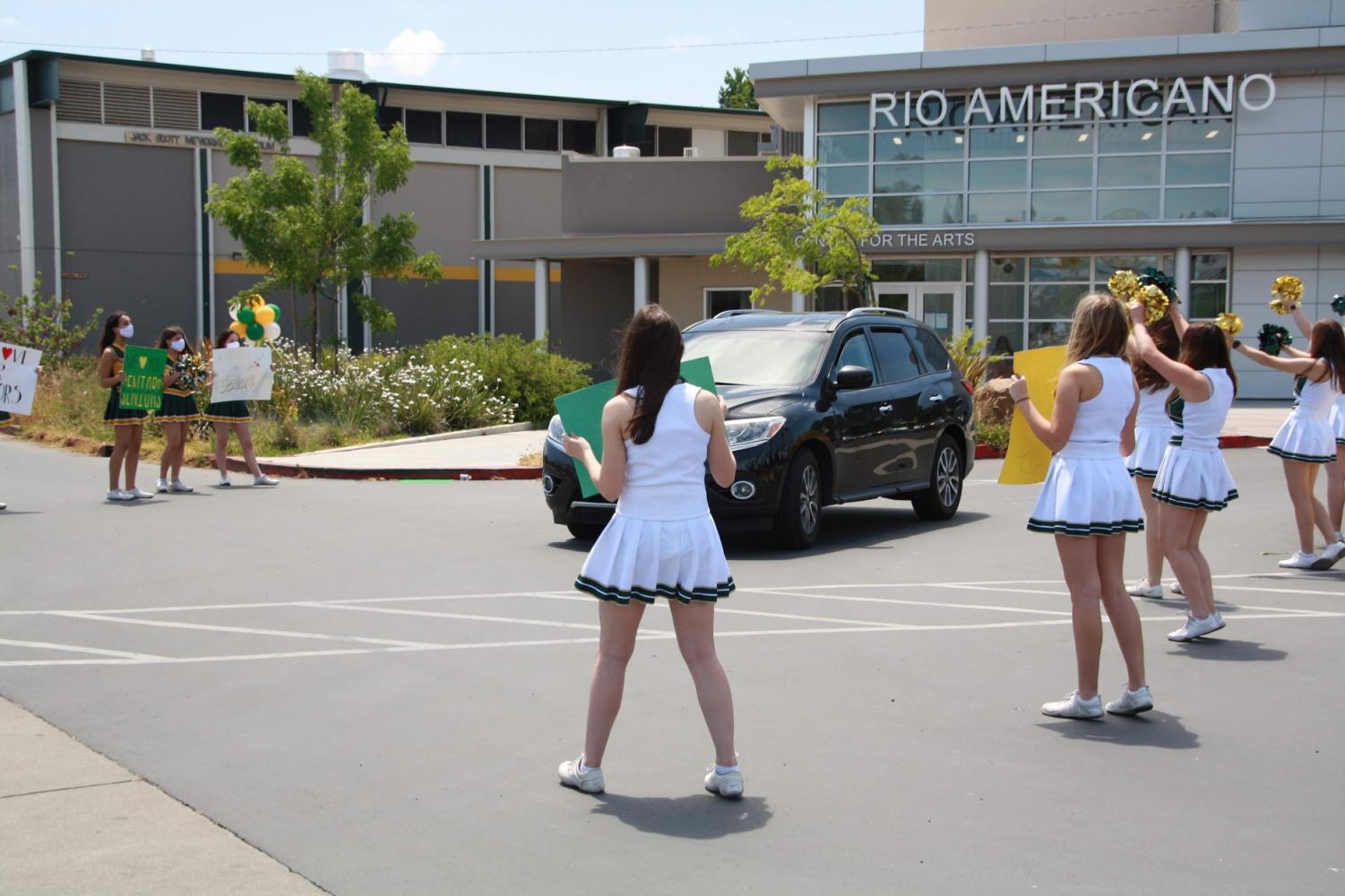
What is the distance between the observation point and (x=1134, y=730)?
616 centimetres

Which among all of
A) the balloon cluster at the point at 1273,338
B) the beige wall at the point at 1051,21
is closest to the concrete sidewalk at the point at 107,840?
the balloon cluster at the point at 1273,338

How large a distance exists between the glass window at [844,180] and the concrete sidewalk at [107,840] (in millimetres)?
27807

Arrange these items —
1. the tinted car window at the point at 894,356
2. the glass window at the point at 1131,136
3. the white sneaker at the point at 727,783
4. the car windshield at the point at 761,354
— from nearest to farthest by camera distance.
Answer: the white sneaker at the point at 727,783, the car windshield at the point at 761,354, the tinted car window at the point at 894,356, the glass window at the point at 1131,136

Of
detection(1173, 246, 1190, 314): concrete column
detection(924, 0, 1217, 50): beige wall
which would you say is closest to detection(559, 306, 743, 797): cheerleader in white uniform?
detection(1173, 246, 1190, 314): concrete column

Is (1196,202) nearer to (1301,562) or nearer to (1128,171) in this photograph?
(1128,171)

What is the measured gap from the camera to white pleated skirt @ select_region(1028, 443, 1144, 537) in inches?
244

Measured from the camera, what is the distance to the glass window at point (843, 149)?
31844mm

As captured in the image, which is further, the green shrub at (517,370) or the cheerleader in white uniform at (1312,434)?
the green shrub at (517,370)

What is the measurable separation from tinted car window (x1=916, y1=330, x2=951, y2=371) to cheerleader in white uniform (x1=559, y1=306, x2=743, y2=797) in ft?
28.4

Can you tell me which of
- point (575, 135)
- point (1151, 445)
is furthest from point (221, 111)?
point (1151, 445)

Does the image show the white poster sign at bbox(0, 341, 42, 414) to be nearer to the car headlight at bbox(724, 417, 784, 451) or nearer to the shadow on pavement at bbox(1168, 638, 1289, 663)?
the car headlight at bbox(724, 417, 784, 451)

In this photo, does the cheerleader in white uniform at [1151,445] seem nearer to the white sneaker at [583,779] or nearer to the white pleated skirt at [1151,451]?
the white pleated skirt at [1151,451]

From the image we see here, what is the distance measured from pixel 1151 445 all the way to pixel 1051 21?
2915 cm

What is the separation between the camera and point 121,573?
10.3 metres
